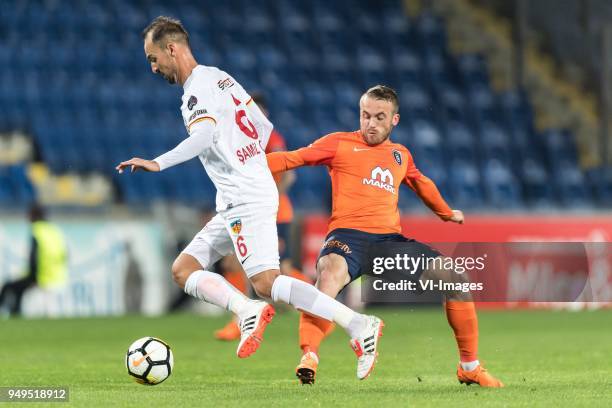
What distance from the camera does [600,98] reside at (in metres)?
17.9

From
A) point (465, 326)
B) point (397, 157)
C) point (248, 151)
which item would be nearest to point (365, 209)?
point (397, 157)

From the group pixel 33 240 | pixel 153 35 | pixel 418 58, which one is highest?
pixel 418 58

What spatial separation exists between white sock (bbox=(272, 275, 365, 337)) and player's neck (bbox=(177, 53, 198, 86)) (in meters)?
1.13

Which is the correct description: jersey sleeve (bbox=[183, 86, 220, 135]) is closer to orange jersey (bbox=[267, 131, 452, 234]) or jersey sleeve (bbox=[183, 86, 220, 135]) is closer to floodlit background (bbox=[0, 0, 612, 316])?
orange jersey (bbox=[267, 131, 452, 234])

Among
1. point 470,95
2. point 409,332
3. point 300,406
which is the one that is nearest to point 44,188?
point 409,332

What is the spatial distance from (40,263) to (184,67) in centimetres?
719

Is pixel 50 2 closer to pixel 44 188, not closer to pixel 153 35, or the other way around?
pixel 44 188

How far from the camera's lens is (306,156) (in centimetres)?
665

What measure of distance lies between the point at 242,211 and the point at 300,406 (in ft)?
4.06

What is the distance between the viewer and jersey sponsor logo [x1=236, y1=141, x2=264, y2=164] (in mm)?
6434

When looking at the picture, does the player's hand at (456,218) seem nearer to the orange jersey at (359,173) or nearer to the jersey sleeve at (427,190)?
the jersey sleeve at (427,190)

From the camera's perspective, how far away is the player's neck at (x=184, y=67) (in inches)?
254

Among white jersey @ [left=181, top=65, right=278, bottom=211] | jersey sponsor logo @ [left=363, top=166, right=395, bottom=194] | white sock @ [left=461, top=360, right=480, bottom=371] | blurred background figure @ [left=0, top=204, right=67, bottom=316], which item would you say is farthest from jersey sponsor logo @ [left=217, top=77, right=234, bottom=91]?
blurred background figure @ [left=0, top=204, right=67, bottom=316]

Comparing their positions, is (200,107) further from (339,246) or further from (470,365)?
(470,365)
